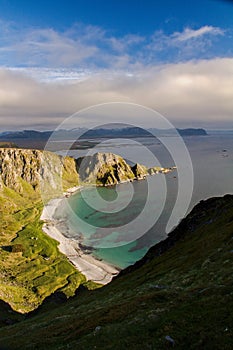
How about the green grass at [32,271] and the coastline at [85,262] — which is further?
the coastline at [85,262]

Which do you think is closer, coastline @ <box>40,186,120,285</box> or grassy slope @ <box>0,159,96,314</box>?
grassy slope @ <box>0,159,96,314</box>

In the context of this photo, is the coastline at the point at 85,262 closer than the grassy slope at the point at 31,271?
No

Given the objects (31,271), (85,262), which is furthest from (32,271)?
(85,262)

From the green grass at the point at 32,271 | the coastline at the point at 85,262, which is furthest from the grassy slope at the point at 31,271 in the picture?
the coastline at the point at 85,262

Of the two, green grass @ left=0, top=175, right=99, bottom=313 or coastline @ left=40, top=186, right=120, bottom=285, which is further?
coastline @ left=40, top=186, right=120, bottom=285

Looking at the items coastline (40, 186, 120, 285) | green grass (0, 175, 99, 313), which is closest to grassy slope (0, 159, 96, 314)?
green grass (0, 175, 99, 313)

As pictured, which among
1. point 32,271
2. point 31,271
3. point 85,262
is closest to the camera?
point 31,271

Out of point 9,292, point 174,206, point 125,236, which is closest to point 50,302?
point 9,292

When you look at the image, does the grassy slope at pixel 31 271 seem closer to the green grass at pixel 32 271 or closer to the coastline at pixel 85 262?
the green grass at pixel 32 271

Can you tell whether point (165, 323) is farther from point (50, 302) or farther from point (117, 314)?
point (50, 302)

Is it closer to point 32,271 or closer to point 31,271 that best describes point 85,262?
point 32,271

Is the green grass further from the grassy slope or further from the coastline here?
the coastline
